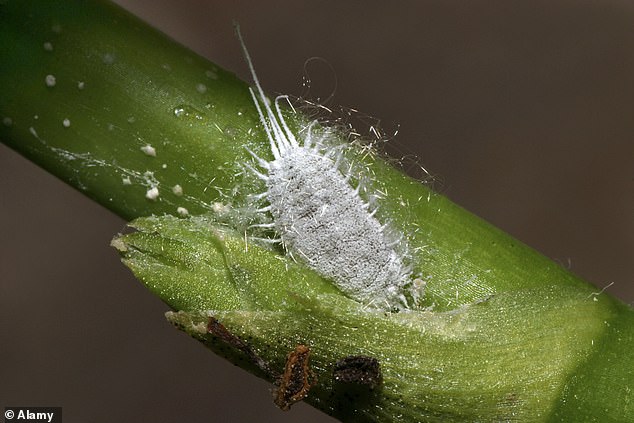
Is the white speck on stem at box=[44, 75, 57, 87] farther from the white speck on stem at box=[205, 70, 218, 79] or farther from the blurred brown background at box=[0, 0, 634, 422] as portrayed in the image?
the blurred brown background at box=[0, 0, 634, 422]

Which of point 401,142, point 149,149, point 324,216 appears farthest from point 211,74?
point 401,142

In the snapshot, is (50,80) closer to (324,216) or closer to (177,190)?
(177,190)

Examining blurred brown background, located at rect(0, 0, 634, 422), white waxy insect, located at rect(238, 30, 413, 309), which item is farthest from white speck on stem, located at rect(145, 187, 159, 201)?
blurred brown background, located at rect(0, 0, 634, 422)

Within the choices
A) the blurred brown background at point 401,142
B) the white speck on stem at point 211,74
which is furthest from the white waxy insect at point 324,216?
the blurred brown background at point 401,142

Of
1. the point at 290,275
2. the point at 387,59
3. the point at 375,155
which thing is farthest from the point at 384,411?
the point at 387,59

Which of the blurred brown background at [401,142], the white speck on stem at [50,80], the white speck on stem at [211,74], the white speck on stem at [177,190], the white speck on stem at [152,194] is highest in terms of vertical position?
the blurred brown background at [401,142]

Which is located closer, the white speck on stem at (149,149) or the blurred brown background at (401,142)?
the white speck on stem at (149,149)

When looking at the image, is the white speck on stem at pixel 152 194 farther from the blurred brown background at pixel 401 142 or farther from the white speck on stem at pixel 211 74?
the blurred brown background at pixel 401 142
